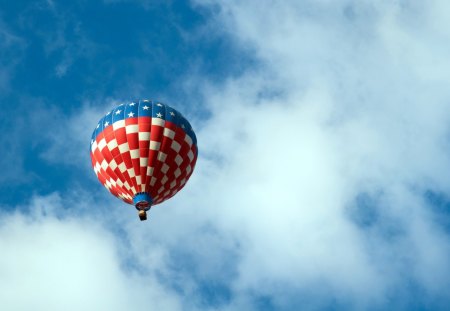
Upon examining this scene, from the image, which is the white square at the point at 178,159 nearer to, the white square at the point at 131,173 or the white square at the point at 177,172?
the white square at the point at 177,172

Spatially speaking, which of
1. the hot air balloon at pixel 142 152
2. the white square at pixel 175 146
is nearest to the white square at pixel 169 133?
the hot air balloon at pixel 142 152

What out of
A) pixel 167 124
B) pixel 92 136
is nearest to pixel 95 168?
pixel 92 136

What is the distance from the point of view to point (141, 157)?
42469mm

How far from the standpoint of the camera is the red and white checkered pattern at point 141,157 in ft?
140

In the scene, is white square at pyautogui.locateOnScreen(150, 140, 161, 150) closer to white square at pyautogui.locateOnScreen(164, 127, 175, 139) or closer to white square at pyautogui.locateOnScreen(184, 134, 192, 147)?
white square at pyautogui.locateOnScreen(164, 127, 175, 139)

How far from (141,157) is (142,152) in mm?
256

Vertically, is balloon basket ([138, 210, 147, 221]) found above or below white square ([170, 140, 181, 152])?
below

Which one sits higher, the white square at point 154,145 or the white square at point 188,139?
the white square at point 188,139

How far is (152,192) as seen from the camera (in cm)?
4284

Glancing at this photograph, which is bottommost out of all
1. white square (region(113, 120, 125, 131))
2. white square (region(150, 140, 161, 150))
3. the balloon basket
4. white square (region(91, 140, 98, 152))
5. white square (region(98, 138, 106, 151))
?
the balloon basket

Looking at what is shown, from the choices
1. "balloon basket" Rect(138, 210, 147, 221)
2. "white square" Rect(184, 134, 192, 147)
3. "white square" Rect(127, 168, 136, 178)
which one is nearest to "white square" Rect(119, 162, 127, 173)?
"white square" Rect(127, 168, 136, 178)

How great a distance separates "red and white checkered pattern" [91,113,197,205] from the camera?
42.6 metres

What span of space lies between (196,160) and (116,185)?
4.60 meters

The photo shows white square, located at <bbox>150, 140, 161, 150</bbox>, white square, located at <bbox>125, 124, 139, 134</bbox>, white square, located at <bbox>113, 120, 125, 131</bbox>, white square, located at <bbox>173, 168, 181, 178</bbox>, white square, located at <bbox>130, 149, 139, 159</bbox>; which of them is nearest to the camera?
white square, located at <bbox>130, 149, 139, 159</bbox>
